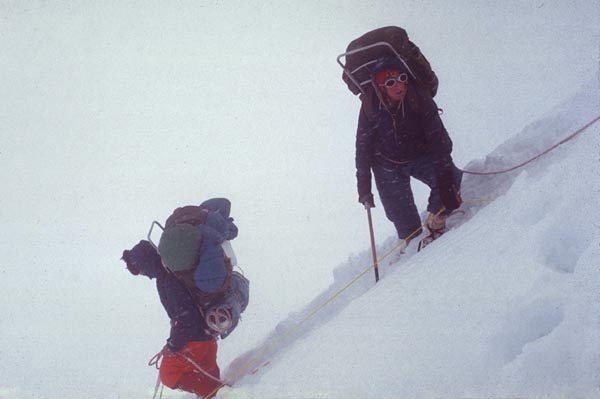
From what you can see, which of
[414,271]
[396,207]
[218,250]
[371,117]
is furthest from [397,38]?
[218,250]

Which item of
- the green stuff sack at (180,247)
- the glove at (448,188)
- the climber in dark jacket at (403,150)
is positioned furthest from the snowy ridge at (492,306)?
the green stuff sack at (180,247)

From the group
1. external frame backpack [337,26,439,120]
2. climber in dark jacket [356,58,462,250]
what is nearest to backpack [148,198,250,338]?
climber in dark jacket [356,58,462,250]

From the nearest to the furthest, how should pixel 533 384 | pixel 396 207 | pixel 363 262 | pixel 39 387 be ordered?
pixel 533 384 < pixel 396 207 < pixel 363 262 < pixel 39 387

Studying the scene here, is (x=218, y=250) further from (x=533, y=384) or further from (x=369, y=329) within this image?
(x=533, y=384)

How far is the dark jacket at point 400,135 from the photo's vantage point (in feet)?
12.8

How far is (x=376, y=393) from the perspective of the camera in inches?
79.3

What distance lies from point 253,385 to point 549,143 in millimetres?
3945

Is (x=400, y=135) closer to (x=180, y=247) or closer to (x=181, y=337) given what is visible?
(x=180, y=247)

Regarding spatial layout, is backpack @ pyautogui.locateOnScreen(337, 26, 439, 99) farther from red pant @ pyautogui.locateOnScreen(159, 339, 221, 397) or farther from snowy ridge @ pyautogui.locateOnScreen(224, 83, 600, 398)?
red pant @ pyautogui.locateOnScreen(159, 339, 221, 397)

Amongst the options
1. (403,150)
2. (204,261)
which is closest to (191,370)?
(204,261)

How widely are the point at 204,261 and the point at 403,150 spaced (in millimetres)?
2003

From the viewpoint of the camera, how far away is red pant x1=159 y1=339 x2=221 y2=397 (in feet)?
12.3

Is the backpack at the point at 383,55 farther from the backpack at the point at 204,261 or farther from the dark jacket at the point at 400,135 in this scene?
the backpack at the point at 204,261

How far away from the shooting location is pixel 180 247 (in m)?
3.41
